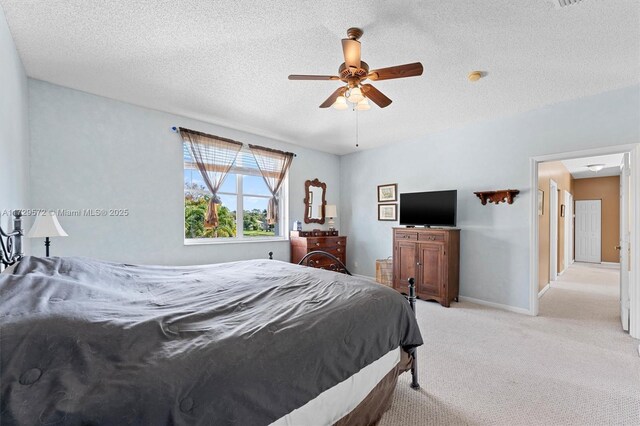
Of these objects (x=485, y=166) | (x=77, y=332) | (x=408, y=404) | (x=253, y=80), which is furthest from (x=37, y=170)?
(x=485, y=166)

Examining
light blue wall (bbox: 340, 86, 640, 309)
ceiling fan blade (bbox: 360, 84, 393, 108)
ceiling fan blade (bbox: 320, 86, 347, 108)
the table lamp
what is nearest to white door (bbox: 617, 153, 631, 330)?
light blue wall (bbox: 340, 86, 640, 309)

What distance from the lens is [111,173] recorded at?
11.5 ft

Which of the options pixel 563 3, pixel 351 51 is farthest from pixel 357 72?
pixel 563 3

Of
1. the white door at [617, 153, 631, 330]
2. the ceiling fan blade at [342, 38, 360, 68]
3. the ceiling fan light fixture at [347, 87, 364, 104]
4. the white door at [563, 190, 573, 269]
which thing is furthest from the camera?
the white door at [563, 190, 573, 269]

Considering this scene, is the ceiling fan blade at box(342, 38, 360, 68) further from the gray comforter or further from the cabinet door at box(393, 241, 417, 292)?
the cabinet door at box(393, 241, 417, 292)

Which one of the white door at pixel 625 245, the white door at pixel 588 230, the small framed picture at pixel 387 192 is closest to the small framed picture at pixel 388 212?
the small framed picture at pixel 387 192

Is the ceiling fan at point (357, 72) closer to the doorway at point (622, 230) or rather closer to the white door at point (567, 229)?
the doorway at point (622, 230)

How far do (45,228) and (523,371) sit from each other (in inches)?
170

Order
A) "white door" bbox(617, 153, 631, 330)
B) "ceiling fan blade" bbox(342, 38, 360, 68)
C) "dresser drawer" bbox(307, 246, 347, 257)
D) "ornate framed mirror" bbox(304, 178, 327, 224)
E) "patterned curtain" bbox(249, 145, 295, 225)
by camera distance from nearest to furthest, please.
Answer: "ceiling fan blade" bbox(342, 38, 360, 68)
"white door" bbox(617, 153, 631, 330)
"patterned curtain" bbox(249, 145, 295, 225)
"dresser drawer" bbox(307, 246, 347, 257)
"ornate framed mirror" bbox(304, 178, 327, 224)

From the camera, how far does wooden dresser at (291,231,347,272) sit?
16.7ft

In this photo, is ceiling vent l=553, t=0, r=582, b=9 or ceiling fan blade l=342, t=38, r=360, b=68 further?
ceiling fan blade l=342, t=38, r=360, b=68

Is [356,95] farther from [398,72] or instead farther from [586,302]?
[586,302]

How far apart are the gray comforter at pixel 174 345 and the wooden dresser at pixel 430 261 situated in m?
2.59

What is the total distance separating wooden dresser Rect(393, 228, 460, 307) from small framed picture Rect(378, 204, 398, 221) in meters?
0.70
